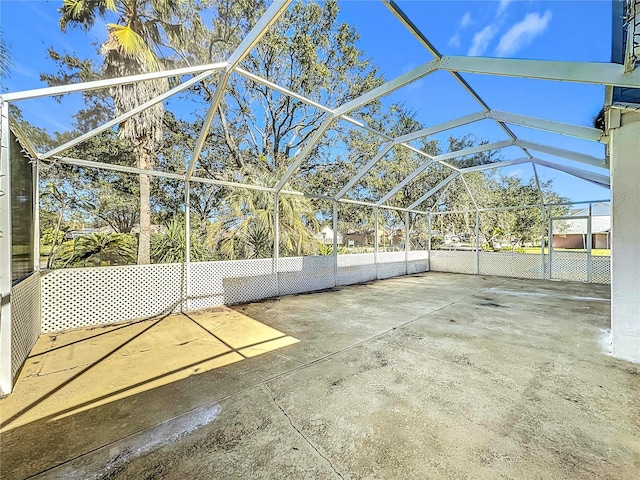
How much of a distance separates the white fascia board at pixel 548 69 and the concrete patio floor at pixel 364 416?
287 cm

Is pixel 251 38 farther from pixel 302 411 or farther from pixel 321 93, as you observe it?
pixel 321 93

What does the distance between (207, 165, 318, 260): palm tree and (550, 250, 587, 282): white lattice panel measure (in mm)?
8366

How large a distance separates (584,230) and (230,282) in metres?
11.3

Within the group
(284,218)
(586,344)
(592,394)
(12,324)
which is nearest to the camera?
(592,394)

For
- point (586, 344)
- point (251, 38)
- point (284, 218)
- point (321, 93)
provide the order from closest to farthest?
point (251, 38)
point (586, 344)
point (284, 218)
point (321, 93)

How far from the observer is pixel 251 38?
10.8 feet

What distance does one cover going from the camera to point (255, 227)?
7719 millimetres

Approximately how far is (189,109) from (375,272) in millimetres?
Answer: 8325

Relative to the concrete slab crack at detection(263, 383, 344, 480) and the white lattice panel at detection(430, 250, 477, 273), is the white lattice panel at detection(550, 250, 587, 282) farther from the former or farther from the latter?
the concrete slab crack at detection(263, 383, 344, 480)

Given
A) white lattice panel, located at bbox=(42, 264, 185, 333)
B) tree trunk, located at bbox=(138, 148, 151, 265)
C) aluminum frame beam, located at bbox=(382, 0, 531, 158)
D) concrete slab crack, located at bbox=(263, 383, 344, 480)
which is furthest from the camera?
tree trunk, located at bbox=(138, 148, 151, 265)

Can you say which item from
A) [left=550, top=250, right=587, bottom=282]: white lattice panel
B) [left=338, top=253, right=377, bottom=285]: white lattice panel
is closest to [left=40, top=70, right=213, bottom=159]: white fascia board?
[left=338, top=253, right=377, bottom=285]: white lattice panel

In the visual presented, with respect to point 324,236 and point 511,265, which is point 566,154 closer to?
point 511,265

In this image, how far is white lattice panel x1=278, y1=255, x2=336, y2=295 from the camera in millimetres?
7078

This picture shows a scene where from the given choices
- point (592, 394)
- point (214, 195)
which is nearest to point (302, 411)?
point (592, 394)
